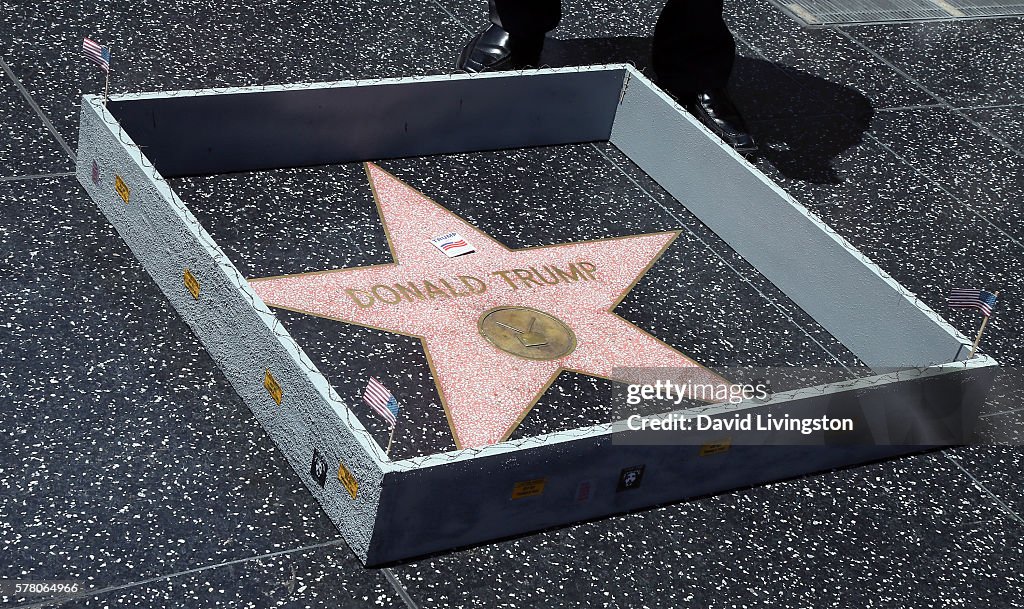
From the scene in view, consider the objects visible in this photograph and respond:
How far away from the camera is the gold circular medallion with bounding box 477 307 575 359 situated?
110 inches

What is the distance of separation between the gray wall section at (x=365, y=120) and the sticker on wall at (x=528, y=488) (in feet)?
4.09

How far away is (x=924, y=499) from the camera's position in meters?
2.64

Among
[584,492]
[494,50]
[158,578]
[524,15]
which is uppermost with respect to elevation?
[524,15]

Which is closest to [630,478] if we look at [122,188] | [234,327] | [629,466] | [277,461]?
[629,466]

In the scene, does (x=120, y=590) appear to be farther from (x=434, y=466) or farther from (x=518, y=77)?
(x=518, y=77)

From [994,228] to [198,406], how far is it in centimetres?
220

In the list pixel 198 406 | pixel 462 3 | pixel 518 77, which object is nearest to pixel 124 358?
pixel 198 406

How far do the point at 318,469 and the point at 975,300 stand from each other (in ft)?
4.41

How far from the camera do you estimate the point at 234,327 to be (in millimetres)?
2467

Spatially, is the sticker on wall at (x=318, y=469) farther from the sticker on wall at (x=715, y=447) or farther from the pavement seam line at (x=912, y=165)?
the pavement seam line at (x=912, y=165)

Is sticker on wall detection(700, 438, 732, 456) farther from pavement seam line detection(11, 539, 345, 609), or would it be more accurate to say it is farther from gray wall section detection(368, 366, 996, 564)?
pavement seam line detection(11, 539, 345, 609)

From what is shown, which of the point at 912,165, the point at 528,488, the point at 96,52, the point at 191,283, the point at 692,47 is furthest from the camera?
the point at 912,165

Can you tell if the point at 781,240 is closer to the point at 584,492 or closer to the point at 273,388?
the point at 584,492

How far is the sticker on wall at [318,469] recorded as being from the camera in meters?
2.28
